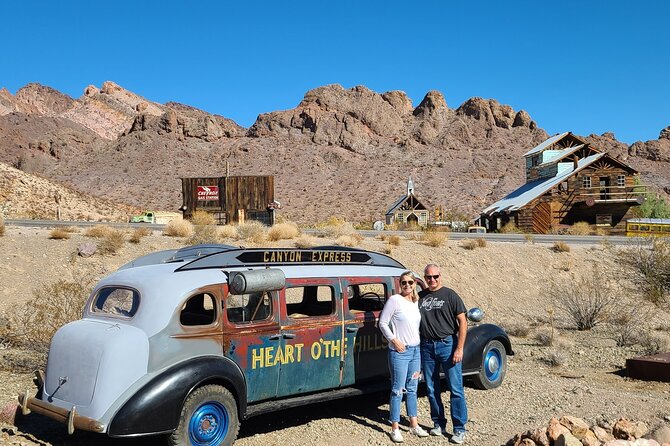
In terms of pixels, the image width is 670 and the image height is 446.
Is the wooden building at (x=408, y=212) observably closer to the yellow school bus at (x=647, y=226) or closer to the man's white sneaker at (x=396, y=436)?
the yellow school bus at (x=647, y=226)

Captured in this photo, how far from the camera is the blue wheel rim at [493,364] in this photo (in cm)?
834

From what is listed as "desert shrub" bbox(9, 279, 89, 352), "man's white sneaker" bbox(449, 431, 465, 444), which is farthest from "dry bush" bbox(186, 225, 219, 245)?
"man's white sneaker" bbox(449, 431, 465, 444)

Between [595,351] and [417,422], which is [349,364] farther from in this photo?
[595,351]

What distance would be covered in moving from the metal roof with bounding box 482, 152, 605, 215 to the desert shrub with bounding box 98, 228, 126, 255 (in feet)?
97.6

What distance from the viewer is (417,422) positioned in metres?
6.75

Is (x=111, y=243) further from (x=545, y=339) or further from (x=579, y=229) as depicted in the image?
(x=579, y=229)

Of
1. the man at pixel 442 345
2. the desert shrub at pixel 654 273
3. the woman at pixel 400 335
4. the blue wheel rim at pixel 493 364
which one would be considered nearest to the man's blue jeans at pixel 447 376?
the man at pixel 442 345

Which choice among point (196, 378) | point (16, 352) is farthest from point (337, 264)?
point (16, 352)

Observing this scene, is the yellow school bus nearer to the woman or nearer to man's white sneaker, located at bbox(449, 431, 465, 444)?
man's white sneaker, located at bbox(449, 431, 465, 444)

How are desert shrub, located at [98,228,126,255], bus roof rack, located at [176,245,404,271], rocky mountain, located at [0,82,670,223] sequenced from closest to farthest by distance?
bus roof rack, located at [176,245,404,271] → desert shrub, located at [98,228,126,255] → rocky mountain, located at [0,82,670,223]

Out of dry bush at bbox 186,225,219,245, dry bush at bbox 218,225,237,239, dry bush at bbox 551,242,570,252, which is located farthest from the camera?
dry bush at bbox 218,225,237,239

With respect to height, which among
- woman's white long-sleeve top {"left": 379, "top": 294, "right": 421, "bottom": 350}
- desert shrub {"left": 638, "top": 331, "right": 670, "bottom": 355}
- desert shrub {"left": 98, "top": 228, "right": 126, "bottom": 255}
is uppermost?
desert shrub {"left": 98, "top": 228, "right": 126, "bottom": 255}

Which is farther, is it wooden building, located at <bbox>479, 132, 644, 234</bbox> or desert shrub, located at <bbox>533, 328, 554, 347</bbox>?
wooden building, located at <bbox>479, 132, 644, 234</bbox>

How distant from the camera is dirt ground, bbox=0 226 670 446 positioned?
6.64 m
